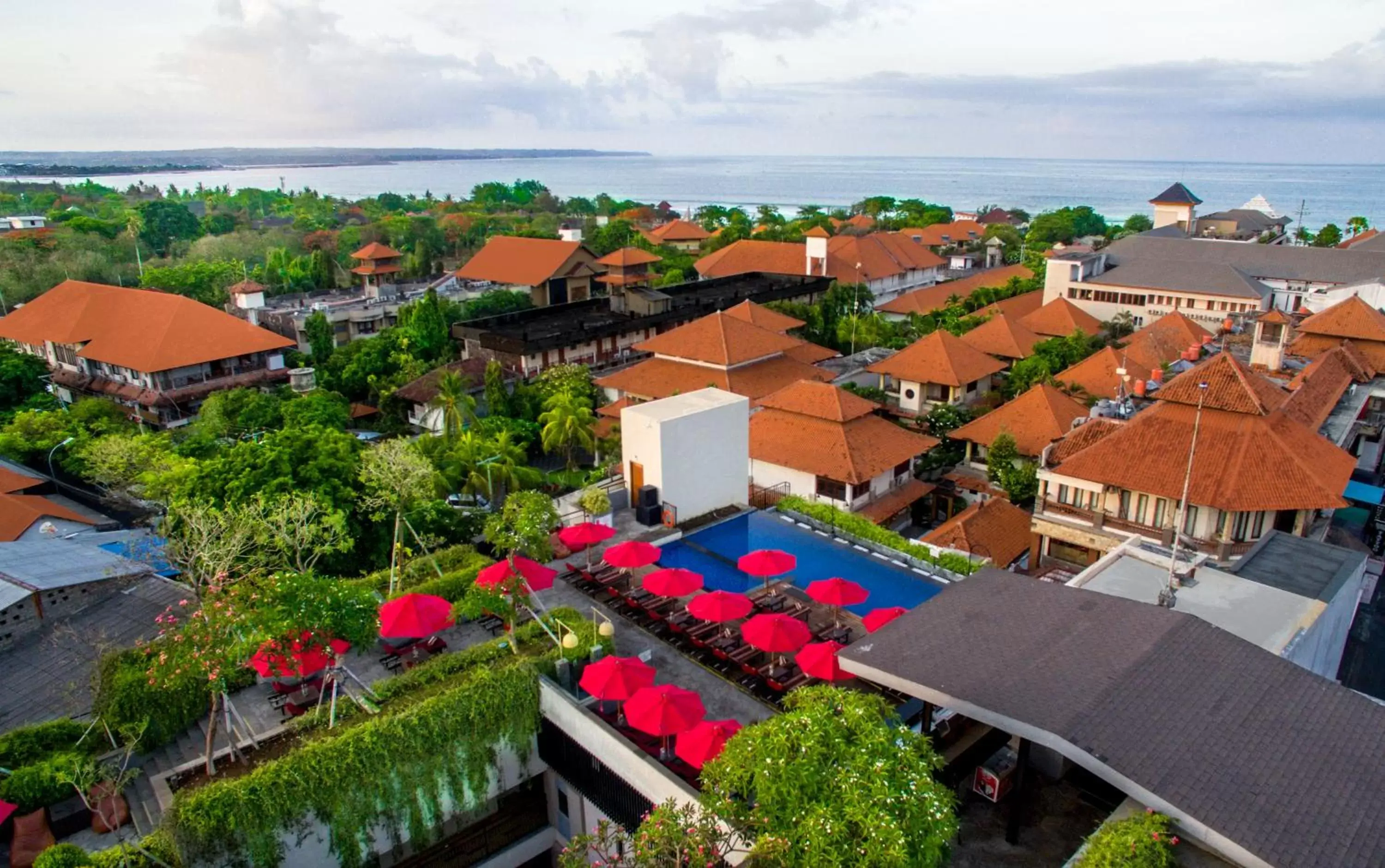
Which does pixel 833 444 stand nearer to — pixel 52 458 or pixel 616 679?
pixel 616 679

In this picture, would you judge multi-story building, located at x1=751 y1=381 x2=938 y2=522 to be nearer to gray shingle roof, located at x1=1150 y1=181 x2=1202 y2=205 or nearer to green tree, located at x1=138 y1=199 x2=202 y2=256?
gray shingle roof, located at x1=1150 y1=181 x2=1202 y2=205

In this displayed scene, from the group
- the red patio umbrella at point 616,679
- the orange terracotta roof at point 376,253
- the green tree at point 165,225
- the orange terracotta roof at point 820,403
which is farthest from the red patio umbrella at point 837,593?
the green tree at point 165,225

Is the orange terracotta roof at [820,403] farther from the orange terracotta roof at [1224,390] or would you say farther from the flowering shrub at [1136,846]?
the flowering shrub at [1136,846]

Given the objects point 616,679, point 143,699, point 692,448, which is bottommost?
point 143,699

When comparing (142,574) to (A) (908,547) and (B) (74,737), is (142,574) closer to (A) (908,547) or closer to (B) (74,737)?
(B) (74,737)

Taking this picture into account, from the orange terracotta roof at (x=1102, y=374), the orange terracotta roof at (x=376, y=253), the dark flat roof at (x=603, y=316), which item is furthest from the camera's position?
the orange terracotta roof at (x=376, y=253)

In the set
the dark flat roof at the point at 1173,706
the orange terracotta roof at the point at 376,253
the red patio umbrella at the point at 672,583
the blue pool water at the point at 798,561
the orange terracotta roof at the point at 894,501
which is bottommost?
the orange terracotta roof at the point at 894,501

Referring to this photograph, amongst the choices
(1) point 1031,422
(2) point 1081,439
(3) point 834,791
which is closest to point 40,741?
(3) point 834,791
